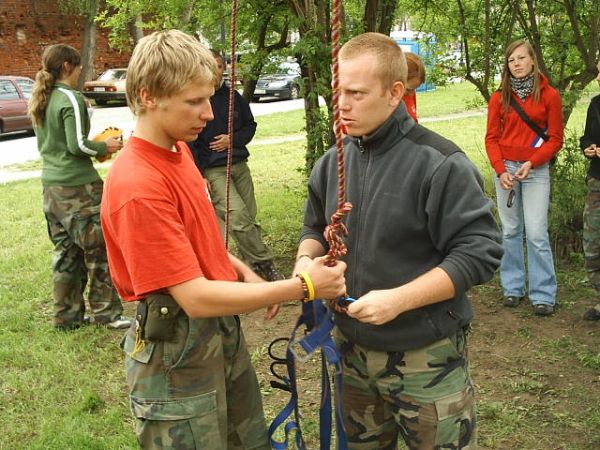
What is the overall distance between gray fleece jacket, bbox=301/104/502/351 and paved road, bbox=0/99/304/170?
359 inches

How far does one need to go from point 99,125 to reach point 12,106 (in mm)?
2508

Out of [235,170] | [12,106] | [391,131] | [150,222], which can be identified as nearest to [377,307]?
[391,131]

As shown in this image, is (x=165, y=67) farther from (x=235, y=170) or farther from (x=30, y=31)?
(x=30, y=31)

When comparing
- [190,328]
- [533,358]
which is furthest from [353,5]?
[190,328]

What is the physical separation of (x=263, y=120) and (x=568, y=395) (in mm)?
16505

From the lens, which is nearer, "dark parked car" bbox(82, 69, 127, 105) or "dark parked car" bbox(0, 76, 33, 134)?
"dark parked car" bbox(0, 76, 33, 134)

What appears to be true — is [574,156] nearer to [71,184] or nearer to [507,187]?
[507,187]

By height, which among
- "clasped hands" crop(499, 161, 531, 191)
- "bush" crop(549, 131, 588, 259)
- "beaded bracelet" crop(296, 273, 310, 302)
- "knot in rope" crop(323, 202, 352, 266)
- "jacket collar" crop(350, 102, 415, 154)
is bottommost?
"bush" crop(549, 131, 588, 259)

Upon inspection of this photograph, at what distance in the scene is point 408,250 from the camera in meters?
2.39

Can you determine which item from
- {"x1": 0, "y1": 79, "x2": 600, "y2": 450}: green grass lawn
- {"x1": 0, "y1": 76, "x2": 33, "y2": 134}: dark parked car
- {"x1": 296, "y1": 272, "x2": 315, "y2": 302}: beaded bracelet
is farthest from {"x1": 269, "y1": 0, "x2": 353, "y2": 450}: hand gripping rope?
{"x1": 0, "y1": 76, "x2": 33, "y2": 134}: dark parked car

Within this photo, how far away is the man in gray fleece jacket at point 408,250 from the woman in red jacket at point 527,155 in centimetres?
327

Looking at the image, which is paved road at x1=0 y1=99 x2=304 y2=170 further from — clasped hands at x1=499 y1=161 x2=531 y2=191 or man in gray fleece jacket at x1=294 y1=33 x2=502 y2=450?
man in gray fleece jacket at x1=294 y1=33 x2=502 y2=450

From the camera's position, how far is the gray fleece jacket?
228 cm

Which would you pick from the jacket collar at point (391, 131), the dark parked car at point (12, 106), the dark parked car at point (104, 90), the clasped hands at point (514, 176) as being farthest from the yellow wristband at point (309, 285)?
the dark parked car at point (104, 90)
